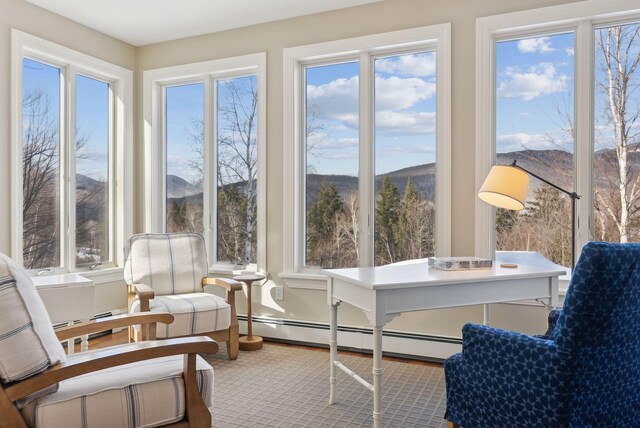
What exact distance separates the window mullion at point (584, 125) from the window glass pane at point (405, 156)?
975 millimetres

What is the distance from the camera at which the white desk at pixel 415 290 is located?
2.21 meters

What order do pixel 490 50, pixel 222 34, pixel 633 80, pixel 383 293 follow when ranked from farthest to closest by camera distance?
pixel 222 34, pixel 490 50, pixel 633 80, pixel 383 293

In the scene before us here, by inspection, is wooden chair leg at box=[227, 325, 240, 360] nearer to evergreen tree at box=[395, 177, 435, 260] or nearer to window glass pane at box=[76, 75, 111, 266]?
evergreen tree at box=[395, 177, 435, 260]

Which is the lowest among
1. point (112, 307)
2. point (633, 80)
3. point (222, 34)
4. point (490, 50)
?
point (112, 307)

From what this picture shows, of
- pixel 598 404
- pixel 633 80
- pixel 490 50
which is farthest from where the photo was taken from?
pixel 490 50

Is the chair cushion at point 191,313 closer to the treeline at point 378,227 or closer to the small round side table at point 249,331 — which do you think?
the small round side table at point 249,331

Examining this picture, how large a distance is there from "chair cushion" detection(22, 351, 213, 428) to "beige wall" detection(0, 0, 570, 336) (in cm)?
219

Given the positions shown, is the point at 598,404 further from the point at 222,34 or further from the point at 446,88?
the point at 222,34

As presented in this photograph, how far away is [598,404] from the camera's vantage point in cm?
172

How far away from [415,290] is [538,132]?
183cm

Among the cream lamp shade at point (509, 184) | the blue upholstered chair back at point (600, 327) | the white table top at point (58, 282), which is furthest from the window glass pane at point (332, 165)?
the blue upholstered chair back at point (600, 327)

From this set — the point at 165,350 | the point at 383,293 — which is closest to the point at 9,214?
the point at 165,350

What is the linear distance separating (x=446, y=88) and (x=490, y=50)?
0.39 meters

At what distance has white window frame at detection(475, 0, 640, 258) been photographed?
124 inches
